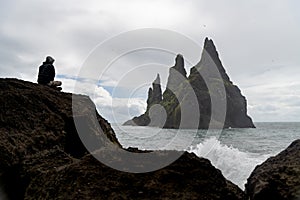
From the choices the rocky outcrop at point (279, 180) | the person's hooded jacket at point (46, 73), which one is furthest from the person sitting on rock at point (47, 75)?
the rocky outcrop at point (279, 180)

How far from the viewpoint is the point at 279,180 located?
335 centimetres

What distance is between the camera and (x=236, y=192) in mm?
3215

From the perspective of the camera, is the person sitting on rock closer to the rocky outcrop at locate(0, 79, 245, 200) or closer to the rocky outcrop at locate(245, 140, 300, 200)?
the rocky outcrop at locate(0, 79, 245, 200)

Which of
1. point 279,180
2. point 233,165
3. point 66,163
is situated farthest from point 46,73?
point 233,165

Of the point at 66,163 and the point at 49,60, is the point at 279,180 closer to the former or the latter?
the point at 66,163

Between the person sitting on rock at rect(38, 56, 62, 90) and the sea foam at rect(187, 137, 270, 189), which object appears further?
the sea foam at rect(187, 137, 270, 189)

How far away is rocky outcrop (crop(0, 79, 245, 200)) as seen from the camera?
9.96 feet

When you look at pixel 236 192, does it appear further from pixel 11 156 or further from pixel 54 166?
pixel 11 156

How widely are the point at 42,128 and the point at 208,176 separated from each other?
99.5 inches

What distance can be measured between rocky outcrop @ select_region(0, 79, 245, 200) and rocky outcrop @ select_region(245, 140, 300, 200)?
A: 266mm

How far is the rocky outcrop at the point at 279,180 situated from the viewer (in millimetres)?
3186

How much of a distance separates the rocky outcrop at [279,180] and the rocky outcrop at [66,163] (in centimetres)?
27

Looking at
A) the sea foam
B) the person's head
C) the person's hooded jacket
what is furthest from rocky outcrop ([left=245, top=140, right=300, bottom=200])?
the sea foam

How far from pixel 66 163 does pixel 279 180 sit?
7.59ft
